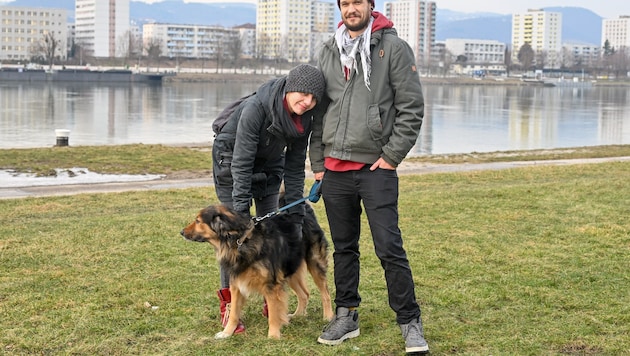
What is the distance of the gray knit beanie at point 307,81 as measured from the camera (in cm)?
493

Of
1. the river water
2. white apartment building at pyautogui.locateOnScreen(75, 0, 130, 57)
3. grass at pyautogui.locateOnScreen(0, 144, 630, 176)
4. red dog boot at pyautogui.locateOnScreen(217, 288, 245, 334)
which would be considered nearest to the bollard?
grass at pyautogui.locateOnScreen(0, 144, 630, 176)

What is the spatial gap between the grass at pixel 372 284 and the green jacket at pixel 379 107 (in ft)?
4.34

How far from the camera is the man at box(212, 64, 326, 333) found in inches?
198

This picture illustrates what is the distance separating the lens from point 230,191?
5.59 meters

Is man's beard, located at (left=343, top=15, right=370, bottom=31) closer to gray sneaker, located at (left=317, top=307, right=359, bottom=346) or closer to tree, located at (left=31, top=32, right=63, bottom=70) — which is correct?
gray sneaker, located at (left=317, top=307, right=359, bottom=346)

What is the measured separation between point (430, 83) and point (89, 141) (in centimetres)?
12607

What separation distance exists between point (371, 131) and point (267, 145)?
795 mm

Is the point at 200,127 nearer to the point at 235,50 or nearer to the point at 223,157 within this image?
the point at 223,157

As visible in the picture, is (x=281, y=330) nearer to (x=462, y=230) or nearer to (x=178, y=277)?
(x=178, y=277)

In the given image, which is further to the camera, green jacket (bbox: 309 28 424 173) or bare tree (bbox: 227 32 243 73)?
bare tree (bbox: 227 32 243 73)

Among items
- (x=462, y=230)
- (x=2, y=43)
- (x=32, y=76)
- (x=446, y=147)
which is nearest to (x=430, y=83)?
(x=32, y=76)

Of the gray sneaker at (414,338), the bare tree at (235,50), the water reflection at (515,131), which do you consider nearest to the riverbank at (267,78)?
the bare tree at (235,50)

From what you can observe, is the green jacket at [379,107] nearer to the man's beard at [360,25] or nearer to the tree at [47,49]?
the man's beard at [360,25]

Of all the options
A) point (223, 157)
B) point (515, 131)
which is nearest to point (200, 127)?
point (515, 131)
